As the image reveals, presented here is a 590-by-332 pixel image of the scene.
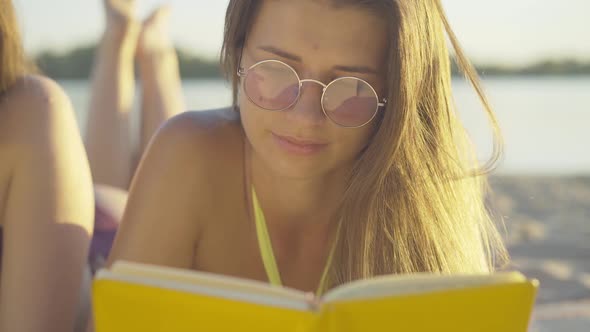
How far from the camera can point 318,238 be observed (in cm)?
219

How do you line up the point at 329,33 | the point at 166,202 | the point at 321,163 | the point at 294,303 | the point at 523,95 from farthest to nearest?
the point at 523,95, the point at 166,202, the point at 321,163, the point at 329,33, the point at 294,303

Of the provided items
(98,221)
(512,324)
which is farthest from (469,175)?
(98,221)

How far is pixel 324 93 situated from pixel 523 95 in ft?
33.2

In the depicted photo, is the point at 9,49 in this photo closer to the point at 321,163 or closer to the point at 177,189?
the point at 177,189

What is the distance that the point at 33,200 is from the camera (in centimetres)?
205

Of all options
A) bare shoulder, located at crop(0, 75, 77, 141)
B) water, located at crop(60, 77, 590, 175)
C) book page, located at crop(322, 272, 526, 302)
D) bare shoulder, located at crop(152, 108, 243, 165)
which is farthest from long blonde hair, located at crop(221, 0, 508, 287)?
water, located at crop(60, 77, 590, 175)

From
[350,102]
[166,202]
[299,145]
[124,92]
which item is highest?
[350,102]

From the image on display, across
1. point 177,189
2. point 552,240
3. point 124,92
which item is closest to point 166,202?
point 177,189

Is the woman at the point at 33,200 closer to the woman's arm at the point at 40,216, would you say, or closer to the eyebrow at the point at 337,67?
the woman's arm at the point at 40,216

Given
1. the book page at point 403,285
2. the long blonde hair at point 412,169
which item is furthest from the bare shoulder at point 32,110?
the book page at point 403,285

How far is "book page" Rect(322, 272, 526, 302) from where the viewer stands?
1206 millimetres

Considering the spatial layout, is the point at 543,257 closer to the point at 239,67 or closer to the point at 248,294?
the point at 239,67

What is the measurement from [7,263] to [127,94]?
169 cm

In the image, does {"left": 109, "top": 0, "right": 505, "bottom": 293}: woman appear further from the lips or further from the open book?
the open book
